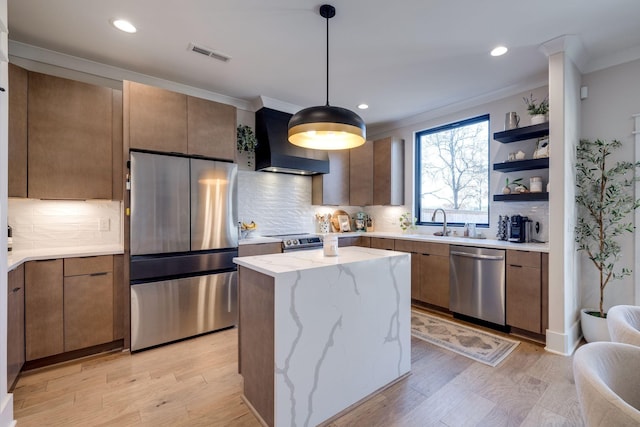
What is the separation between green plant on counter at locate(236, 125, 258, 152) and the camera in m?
3.81

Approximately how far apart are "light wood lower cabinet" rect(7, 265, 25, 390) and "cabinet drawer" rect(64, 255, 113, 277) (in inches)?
11.2

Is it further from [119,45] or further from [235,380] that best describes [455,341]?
[119,45]

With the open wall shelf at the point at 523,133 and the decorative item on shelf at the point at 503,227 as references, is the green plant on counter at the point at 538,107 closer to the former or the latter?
the open wall shelf at the point at 523,133

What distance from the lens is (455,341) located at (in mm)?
2932

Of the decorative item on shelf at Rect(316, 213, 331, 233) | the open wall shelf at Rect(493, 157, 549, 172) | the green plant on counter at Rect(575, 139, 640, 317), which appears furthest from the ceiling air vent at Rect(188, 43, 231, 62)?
the green plant on counter at Rect(575, 139, 640, 317)

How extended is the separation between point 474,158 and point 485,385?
2.88m

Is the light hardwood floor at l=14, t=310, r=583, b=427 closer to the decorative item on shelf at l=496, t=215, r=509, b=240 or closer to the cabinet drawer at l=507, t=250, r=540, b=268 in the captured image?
the cabinet drawer at l=507, t=250, r=540, b=268

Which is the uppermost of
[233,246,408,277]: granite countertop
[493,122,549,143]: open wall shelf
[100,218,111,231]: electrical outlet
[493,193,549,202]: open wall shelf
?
[493,122,549,143]: open wall shelf

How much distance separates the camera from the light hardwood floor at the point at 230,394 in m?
1.83

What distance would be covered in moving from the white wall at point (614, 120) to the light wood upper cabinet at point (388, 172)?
2.22 m

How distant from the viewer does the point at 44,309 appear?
2393 mm

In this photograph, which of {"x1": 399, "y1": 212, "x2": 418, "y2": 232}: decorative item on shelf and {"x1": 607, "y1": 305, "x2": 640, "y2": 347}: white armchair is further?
{"x1": 399, "y1": 212, "x2": 418, "y2": 232}: decorative item on shelf

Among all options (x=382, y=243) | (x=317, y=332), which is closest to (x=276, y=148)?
(x=382, y=243)

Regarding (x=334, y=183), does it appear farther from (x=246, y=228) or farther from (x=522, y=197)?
(x=522, y=197)
